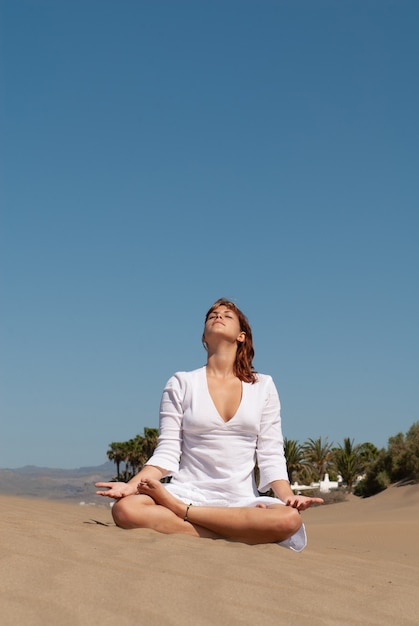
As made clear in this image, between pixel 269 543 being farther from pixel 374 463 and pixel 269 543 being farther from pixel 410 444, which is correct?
pixel 374 463

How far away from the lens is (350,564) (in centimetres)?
455

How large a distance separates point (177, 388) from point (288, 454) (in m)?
43.7

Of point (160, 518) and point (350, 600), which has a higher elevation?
point (160, 518)

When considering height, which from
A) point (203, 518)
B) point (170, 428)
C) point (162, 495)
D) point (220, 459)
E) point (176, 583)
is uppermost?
point (170, 428)

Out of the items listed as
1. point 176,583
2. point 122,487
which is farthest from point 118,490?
point 176,583

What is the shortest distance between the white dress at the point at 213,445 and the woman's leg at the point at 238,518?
21 cm

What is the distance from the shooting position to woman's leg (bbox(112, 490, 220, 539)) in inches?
181

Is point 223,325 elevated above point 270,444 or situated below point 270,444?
above

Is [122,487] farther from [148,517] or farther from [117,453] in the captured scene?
[117,453]

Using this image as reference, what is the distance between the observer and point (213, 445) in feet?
16.4

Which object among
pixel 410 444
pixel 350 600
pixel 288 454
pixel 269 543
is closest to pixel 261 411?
pixel 269 543

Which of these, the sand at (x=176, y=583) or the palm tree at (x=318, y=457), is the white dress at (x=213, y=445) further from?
the palm tree at (x=318, y=457)

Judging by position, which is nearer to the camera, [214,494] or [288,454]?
[214,494]

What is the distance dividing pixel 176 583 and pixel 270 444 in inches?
90.7
